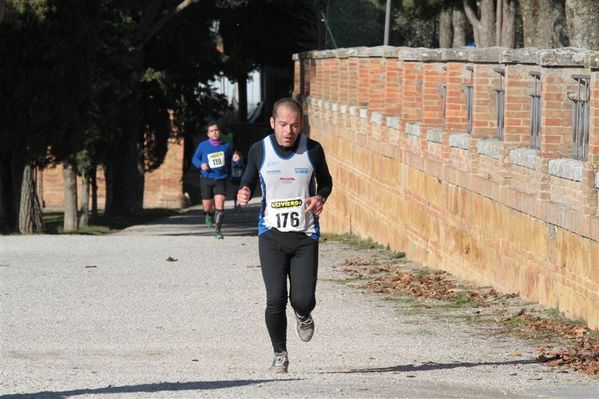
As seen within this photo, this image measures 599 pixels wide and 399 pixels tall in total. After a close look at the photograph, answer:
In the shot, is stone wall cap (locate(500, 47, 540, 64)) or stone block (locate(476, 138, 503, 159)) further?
stone block (locate(476, 138, 503, 159))

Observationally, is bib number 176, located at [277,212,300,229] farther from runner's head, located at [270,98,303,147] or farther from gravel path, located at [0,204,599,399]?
gravel path, located at [0,204,599,399]

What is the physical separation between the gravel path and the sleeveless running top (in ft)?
3.15

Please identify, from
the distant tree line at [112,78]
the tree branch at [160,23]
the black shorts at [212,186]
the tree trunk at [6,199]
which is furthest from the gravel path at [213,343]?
the tree branch at [160,23]

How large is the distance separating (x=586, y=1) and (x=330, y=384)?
14.0 meters

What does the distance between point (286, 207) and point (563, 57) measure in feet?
11.5

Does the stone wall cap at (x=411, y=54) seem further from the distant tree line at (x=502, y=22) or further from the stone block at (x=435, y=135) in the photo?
the distant tree line at (x=502, y=22)

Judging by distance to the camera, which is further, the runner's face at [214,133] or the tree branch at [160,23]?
the tree branch at [160,23]

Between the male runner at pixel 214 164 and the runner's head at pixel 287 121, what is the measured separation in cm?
1280

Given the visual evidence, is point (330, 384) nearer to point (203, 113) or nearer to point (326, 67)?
point (326, 67)

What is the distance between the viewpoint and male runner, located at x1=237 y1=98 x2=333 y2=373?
944 centimetres

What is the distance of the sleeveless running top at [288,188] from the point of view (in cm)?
945

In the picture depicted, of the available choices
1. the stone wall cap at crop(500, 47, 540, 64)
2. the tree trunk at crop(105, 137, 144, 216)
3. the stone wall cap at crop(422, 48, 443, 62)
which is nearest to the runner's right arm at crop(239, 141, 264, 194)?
the stone wall cap at crop(500, 47, 540, 64)

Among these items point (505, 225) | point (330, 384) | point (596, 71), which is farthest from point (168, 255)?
point (330, 384)

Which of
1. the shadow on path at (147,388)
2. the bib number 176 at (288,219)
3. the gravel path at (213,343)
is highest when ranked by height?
the bib number 176 at (288,219)
